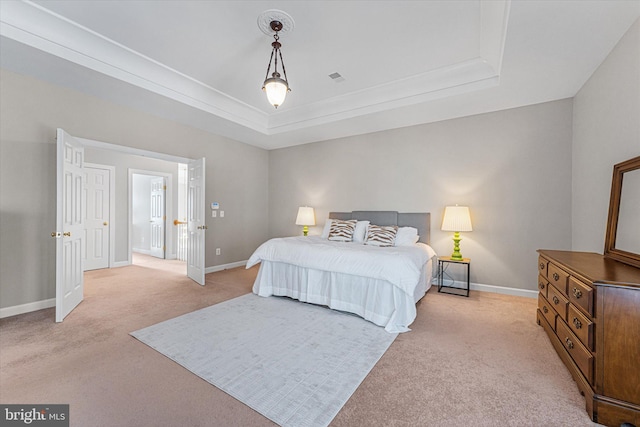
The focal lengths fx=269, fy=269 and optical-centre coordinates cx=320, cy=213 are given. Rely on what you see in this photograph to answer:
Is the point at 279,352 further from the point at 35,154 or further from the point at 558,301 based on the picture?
the point at 35,154

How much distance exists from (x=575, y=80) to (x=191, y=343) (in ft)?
16.3

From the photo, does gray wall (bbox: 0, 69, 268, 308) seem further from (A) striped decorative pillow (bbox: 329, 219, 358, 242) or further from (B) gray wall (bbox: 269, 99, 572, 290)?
(B) gray wall (bbox: 269, 99, 572, 290)

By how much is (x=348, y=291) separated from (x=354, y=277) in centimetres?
19

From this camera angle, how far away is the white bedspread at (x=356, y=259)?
2.79 meters

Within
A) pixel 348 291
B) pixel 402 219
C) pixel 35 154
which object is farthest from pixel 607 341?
pixel 35 154

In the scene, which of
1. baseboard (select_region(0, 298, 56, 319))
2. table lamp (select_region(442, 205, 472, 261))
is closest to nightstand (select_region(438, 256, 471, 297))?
table lamp (select_region(442, 205, 472, 261))

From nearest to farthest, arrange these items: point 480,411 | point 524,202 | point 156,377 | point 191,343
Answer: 1. point 480,411
2. point 156,377
3. point 191,343
4. point 524,202

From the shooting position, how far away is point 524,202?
3811 mm

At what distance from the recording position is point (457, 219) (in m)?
3.90

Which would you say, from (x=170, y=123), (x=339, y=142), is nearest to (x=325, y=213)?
(x=339, y=142)

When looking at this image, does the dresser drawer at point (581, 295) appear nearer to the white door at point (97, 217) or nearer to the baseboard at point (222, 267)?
the baseboard at point (222, 267)

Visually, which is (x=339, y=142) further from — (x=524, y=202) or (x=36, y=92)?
(x=36, y=92)

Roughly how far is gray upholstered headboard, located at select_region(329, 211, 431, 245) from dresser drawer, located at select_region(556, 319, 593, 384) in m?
2.31

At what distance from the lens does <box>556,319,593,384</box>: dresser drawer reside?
1604 millimetres
